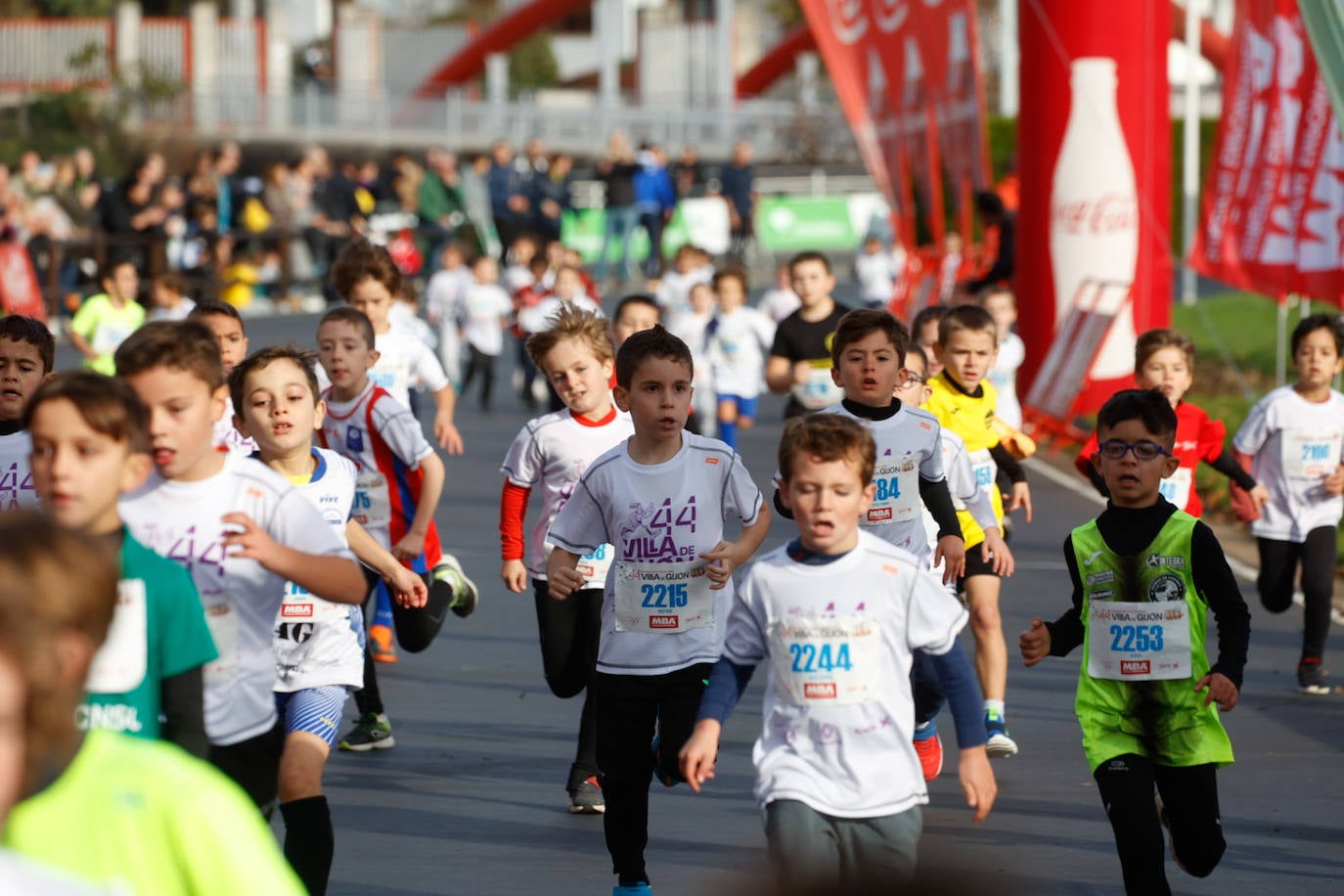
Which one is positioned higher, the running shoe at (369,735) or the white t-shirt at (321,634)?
the white t-shirt at (321,634)

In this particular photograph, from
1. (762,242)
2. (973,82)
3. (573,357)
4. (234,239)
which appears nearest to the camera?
(573,357)

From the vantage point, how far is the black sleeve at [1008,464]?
8594 mm

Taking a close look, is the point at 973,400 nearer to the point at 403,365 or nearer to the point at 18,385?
the point at 403,365

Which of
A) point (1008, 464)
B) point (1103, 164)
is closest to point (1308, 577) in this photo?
point (1008, 464)

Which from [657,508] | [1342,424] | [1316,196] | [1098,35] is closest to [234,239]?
[1098,35]

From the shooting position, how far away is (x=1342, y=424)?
9.02 m

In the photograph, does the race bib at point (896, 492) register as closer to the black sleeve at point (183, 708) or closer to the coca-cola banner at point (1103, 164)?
the black sleeve at point (183, 708)

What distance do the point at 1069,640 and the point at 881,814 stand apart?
1289mm

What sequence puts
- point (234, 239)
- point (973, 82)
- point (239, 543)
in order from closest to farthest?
point (239, 543), point (973, 82), point (234, 239)

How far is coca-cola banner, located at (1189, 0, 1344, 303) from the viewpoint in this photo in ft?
50.7

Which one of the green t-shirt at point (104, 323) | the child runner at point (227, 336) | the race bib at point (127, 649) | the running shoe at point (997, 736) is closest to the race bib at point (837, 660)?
the race bib at point (127, 649)

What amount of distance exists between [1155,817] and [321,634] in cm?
229

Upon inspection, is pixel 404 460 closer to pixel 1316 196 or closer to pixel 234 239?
pixel 1316 196

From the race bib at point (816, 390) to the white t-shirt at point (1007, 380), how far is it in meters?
0.87
